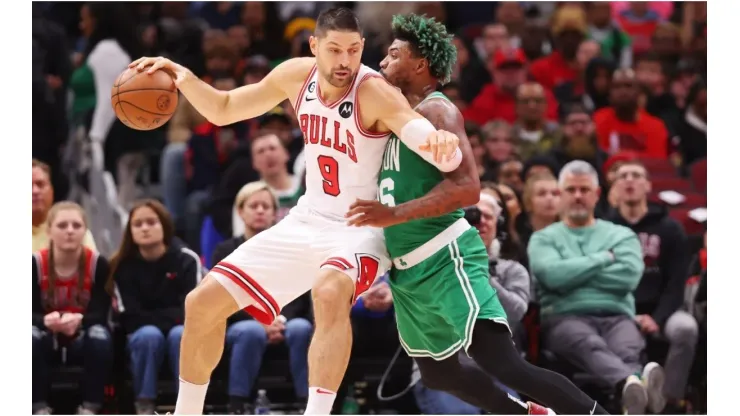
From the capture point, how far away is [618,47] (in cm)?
1166

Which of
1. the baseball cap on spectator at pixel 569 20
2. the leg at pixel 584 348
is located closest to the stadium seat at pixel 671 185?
the baseball cap on spectator at pixel 569 20

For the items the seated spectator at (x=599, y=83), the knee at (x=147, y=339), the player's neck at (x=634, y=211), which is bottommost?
the knee at (x=147, y=339)

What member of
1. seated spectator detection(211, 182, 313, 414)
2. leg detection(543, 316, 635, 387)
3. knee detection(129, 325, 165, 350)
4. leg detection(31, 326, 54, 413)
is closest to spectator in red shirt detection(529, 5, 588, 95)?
leg detection(543, 316, 635, 387)

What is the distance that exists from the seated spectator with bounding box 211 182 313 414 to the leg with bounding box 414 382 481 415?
682mm

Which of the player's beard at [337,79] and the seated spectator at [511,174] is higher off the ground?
the player's beard at [337,79]

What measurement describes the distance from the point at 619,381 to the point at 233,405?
226cm

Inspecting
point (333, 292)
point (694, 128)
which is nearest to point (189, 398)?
point (333, 292)

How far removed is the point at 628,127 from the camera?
10227 mm

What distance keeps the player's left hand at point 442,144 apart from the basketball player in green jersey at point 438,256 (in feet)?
0.52

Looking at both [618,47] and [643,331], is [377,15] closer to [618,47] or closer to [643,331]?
[618,47]

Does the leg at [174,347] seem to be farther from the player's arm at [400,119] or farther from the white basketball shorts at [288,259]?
the player's arm at [400,119]

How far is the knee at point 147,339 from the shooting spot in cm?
699

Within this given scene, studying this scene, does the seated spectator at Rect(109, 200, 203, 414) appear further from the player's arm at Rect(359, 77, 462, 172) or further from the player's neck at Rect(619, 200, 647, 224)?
the player's neck at Rect(619, 200, 647, 224)

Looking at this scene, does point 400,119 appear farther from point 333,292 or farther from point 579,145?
point 579,145
